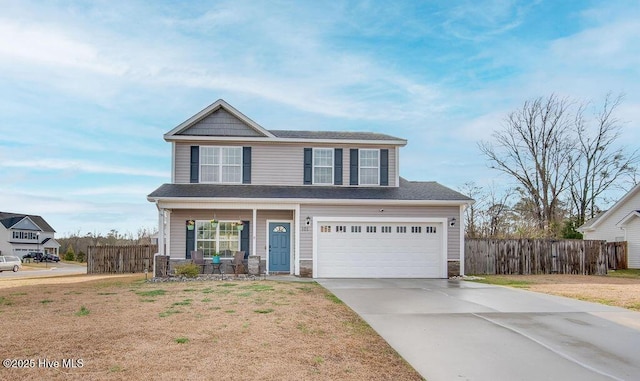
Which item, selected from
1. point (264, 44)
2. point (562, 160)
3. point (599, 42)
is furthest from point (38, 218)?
point (599, 42)

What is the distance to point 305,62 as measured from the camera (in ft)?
61.7

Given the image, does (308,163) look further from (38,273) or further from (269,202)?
(38,273)

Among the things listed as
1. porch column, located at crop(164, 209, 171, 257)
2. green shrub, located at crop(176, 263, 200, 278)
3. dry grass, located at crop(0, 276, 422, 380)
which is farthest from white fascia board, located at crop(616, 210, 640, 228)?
porch column, located at crop(164, 209, 171, 257)

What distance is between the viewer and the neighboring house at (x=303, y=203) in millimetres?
18078

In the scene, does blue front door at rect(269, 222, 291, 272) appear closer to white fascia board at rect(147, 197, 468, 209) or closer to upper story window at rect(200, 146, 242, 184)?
white fascia board at rect(147, 197, 468, 209)

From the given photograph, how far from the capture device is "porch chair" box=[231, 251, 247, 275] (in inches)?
718

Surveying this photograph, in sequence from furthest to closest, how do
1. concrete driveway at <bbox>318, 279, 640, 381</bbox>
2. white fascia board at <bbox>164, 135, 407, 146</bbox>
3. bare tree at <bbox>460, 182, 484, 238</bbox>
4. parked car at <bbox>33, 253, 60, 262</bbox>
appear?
parked car at <bbox>33, 253, 60, 262</bbox>
bare tree at <bbox>460, 182, 484, 238</bbox>
white fascia board at <bbox>164, 135, 407, 146</bbox>
concrete driveway at <bbox>318, 279, 640, 381</bbox>

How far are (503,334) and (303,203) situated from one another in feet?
35.4

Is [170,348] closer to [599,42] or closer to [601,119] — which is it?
[599,42]

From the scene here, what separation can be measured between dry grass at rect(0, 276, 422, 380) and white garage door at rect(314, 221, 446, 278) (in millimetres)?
6059

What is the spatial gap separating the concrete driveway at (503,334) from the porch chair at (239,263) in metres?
5.98

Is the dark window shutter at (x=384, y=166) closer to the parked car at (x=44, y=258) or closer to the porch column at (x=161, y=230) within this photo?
the porch column at (x=161, y=230)

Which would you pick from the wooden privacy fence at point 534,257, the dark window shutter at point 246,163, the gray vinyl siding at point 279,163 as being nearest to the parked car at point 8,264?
the gray vinyl siding at point 279,163

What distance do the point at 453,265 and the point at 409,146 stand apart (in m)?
5.41
